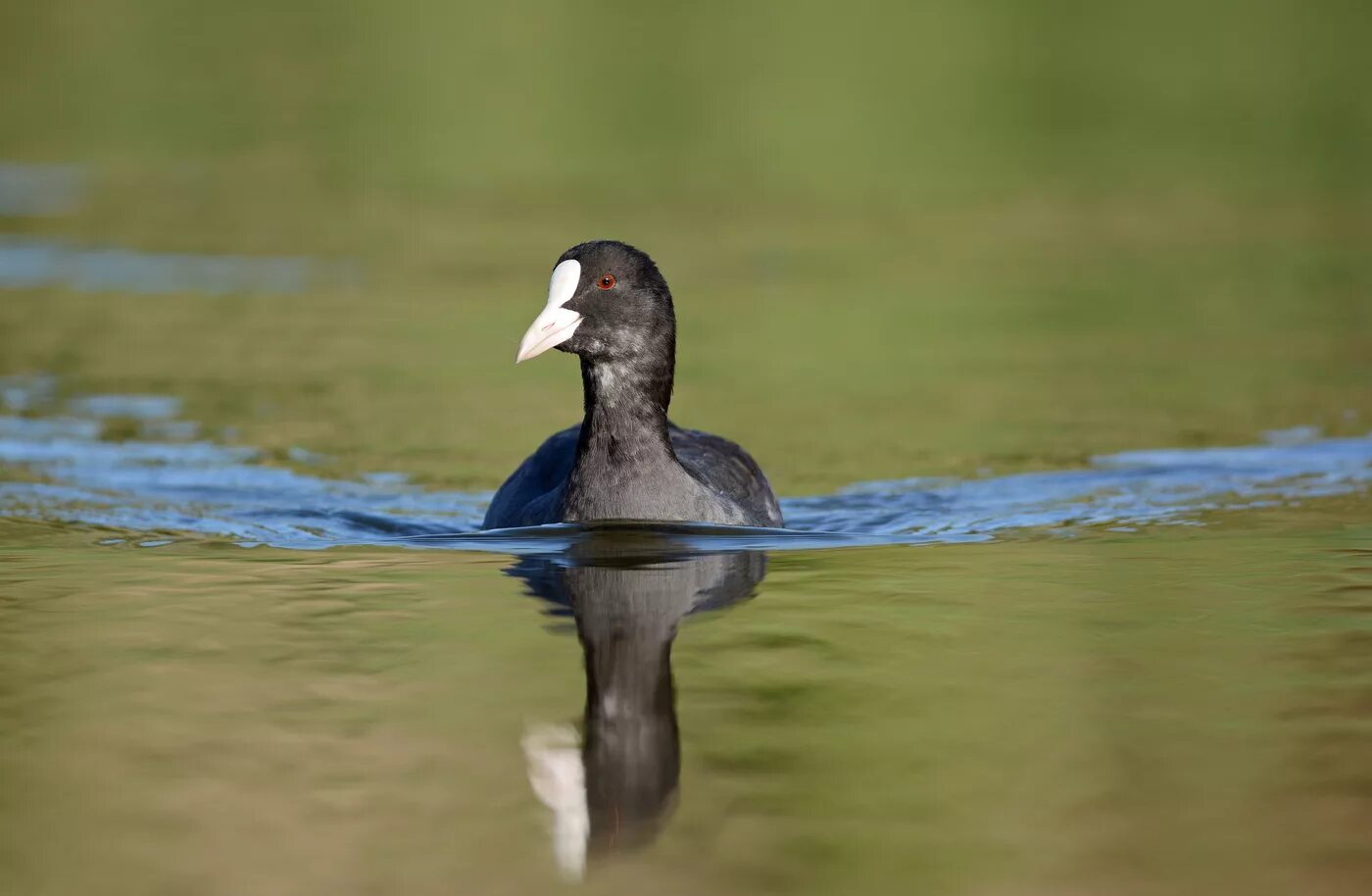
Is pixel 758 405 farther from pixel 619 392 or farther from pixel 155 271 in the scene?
pixel 155 271

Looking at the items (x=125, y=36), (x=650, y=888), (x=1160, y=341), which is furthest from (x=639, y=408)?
(x=125, y=36)

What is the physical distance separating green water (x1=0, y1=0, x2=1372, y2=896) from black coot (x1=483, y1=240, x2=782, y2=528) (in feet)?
1.88

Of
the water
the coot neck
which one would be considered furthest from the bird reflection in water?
the coot neck

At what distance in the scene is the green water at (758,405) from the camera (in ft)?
13.9

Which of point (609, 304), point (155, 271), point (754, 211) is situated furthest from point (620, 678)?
point (754, 211)

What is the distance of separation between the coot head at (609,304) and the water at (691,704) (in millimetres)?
672

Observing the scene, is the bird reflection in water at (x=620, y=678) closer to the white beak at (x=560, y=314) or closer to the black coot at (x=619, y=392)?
the black coot at (x=619, y=392)

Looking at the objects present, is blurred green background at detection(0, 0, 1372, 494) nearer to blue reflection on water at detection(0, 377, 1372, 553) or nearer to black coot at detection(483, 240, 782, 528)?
blue reflection on water at detection(0, 377, 1372, 553)

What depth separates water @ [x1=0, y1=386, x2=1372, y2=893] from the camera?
13.2 ft

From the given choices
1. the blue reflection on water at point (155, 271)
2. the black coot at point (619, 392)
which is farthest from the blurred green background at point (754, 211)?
the black coot at point (619, 392)

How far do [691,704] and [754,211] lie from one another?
12138 mm

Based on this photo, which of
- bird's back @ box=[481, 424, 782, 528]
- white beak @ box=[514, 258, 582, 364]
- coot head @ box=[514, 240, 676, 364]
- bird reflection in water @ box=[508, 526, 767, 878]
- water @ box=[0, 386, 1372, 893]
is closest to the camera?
water @ box=[0, 386, 1372, 893]

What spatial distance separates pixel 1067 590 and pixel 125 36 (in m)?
21.6

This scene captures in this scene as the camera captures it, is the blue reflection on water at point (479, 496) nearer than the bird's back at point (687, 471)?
No
